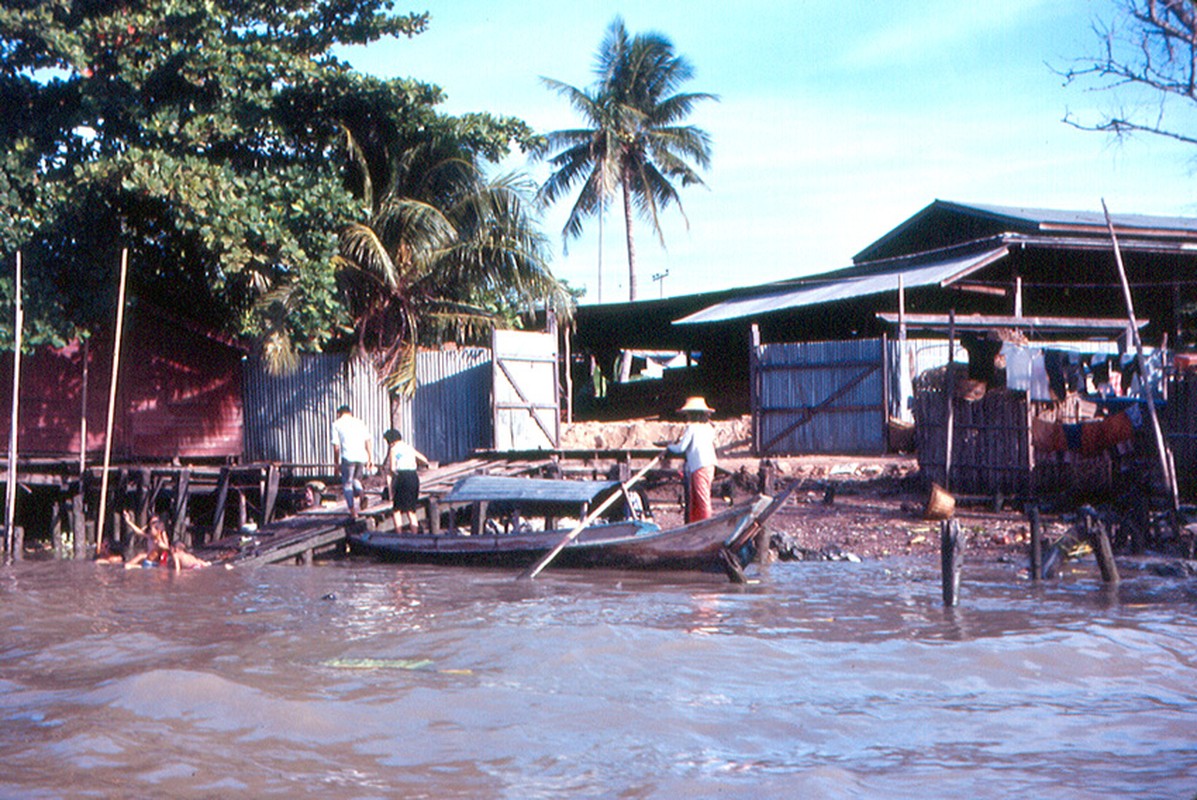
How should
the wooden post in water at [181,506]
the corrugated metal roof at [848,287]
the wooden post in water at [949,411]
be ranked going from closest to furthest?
the wooden post in water at [949,411] → the wooden post in water at [181,506] → the corrugated metal roof at [848,287]

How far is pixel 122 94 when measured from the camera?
17453 mm

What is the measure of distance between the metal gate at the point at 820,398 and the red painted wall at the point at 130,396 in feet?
31.4

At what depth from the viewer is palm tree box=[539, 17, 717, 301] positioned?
3011 centimetres

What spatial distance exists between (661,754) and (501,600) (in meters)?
5.52

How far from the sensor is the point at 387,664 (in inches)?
328

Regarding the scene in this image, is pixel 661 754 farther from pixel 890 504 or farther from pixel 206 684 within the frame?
pixel 890 504

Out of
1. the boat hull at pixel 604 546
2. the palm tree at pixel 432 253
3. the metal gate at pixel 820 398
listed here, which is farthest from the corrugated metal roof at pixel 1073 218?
the boat hull at pixel 604 546

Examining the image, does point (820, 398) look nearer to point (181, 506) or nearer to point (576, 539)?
point (576, 539)

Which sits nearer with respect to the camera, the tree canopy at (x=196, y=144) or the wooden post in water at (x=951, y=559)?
the wooden post in water at (x=951, y=559)

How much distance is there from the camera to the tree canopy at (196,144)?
55.5 ft

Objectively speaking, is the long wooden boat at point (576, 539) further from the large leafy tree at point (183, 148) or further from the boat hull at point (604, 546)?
the large leafy tree at point (183, 148)

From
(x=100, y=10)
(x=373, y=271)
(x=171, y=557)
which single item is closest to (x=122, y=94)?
(x=100, y=10)

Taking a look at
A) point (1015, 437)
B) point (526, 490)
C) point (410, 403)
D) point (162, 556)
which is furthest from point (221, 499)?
point (1015, 437)

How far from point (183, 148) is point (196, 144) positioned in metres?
0.23
